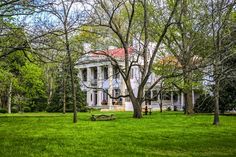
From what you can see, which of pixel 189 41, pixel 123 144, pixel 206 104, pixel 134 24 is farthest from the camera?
pixel 134 24

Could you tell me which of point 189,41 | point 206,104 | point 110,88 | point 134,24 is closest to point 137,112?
point 134,24

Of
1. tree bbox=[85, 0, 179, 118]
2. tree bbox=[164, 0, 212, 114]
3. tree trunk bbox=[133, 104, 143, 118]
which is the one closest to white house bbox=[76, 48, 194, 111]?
tree bbox=[85, 0, 179, 118]

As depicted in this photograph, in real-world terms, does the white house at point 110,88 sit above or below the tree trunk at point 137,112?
above

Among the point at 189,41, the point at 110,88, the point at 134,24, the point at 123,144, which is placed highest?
the point at 134,24

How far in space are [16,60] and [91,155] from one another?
972 inches

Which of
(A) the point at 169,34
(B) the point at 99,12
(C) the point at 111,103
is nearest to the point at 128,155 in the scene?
(B) the point at 99,12

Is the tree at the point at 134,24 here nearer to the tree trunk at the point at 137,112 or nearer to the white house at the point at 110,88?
the tree trunk at the point at 137,112

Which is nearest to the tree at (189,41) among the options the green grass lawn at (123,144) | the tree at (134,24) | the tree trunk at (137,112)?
the tree at (134,24)

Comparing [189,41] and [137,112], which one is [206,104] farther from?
[137,112]

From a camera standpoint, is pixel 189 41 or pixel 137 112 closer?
pixel 189 41

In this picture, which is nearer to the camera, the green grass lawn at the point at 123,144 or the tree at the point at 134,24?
the green grass lawn at the point at 123,144

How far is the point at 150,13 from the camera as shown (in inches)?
1309

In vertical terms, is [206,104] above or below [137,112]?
above

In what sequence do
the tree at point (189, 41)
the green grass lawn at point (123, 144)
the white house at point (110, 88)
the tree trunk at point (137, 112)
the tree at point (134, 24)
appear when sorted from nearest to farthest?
the green grass lawn at point (123, 144) < the tree at point (189, 41) < the tree at point (134, 24) < the tree trunk at point (137, 112) < the white house at point (110, 88)
